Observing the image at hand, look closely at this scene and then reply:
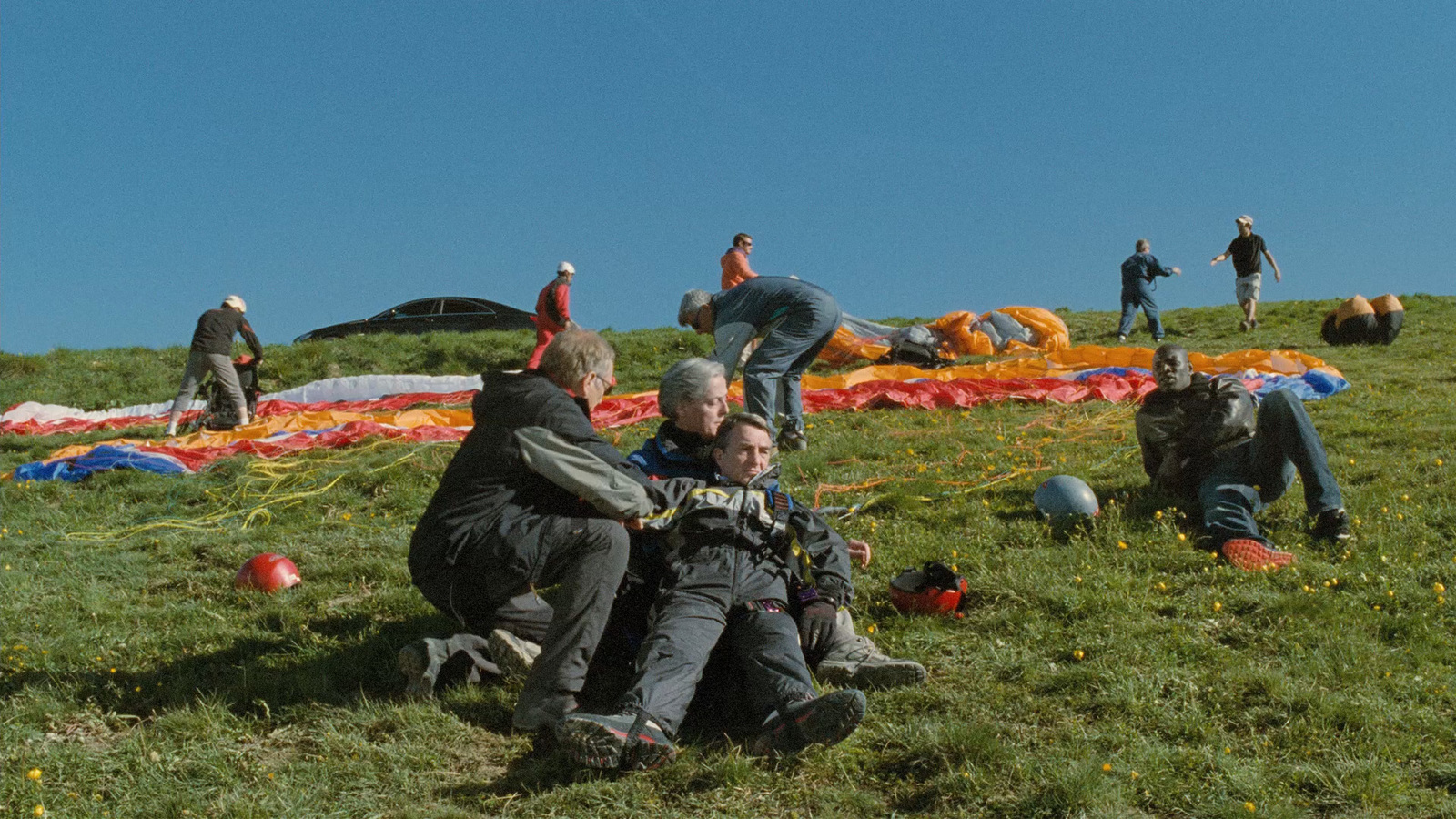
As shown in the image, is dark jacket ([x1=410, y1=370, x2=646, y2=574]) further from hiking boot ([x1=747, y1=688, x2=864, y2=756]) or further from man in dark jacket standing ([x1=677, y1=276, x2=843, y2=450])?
man in dark jacket standing ([x1=677, y1=276, x2=843, y2=450])

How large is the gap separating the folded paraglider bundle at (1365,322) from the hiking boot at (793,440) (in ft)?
32.9

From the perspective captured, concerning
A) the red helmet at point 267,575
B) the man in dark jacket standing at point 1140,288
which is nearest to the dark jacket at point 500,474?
the red helmet at point 267,575

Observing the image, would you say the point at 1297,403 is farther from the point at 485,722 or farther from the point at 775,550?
the point at 485,722

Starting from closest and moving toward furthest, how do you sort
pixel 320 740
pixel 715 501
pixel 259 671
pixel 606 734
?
pixel 606 734, pixel 320 740, pixel 715 501, pixel 259 671

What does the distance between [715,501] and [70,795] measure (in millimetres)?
2524

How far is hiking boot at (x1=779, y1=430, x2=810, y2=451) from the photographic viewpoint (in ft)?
31.0

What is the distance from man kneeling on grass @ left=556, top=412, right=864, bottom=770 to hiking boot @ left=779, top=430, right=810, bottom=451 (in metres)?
4.39

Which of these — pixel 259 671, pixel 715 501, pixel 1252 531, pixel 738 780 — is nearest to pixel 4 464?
pixel 259 671

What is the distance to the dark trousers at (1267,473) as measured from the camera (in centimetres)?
589

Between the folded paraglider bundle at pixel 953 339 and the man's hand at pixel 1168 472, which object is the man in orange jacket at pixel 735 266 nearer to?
the folded paraglider bundle at pixel 953 339

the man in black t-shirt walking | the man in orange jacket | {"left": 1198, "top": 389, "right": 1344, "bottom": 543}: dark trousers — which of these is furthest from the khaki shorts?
{"left": 1198, "top": 389, "right": 1344, "bottom": 543}: dark trousers

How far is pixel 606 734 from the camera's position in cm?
370

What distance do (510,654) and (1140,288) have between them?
16.1 m

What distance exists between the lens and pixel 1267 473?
6152 millimetres
